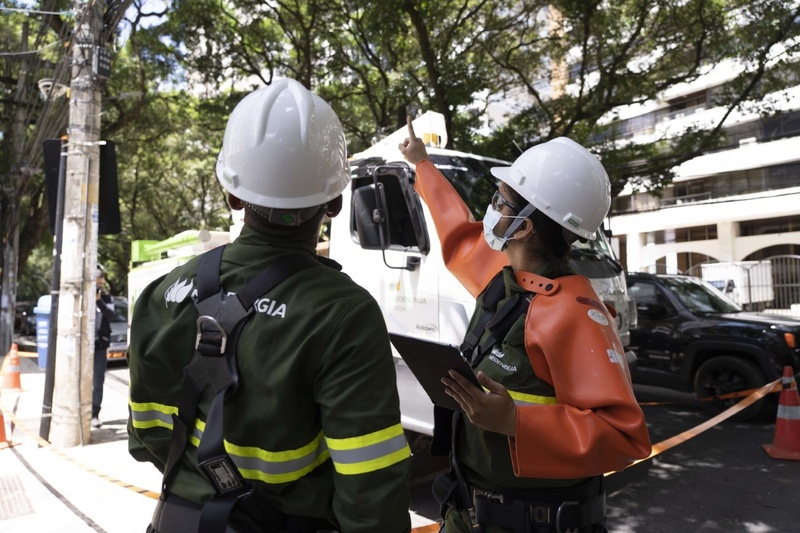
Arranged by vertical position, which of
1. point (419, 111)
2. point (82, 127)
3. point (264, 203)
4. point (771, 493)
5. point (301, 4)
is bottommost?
point (771, 493)

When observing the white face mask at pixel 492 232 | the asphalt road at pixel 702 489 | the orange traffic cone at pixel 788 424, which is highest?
the white face mask at pixel 492 232

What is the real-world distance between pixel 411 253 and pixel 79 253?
12.7 feet

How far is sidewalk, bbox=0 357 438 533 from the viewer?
4.24 meters

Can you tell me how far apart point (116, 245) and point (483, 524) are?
34.5 m

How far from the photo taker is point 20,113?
15.9 meters

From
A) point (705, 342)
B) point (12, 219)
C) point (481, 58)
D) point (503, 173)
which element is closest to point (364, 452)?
point (503, 173)

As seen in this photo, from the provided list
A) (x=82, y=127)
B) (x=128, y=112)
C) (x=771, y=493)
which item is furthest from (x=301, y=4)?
(x=771, y=493)

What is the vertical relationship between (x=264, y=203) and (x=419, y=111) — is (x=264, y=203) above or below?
below

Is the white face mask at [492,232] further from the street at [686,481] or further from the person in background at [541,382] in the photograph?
the street at [686,481]

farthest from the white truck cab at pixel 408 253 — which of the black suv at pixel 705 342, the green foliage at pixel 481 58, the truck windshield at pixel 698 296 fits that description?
the green foliage at pixel 481 58

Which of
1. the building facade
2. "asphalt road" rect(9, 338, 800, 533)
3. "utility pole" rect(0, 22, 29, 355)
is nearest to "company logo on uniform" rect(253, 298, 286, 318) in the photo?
"asphalt road" rect(9, 338, 800, 533)

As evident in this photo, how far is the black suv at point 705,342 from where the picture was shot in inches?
282

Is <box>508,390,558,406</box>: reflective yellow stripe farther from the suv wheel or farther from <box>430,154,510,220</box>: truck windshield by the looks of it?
the suv wheel

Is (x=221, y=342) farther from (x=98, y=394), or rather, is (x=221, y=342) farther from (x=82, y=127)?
(x=98, y=394)
